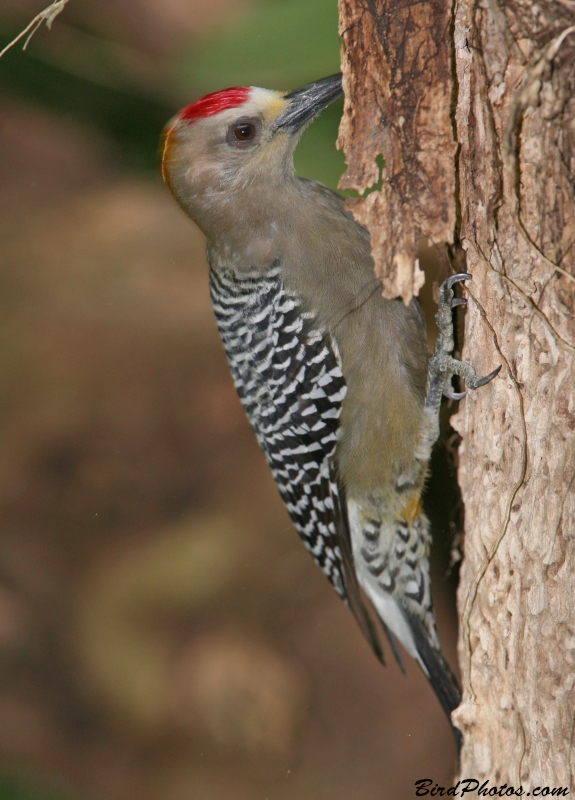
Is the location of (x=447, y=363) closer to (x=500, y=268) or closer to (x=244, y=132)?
(x=500, y=268)

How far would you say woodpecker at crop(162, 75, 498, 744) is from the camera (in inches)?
68.4

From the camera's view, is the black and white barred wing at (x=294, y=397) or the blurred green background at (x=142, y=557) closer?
the black and white barred wing at (x=294, y=397)

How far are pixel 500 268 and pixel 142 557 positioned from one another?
78.4 inches

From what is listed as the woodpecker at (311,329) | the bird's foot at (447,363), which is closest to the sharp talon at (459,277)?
the bird's foot at (447,363)

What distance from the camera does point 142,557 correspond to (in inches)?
110

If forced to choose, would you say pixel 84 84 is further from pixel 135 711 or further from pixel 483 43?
pixel 135 711

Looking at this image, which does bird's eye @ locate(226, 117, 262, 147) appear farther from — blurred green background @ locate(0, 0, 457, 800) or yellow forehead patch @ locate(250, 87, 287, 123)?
blurred green background @ locate(0, 0, 457, 800)

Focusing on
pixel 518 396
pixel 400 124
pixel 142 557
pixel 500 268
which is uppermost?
pixel 400 124

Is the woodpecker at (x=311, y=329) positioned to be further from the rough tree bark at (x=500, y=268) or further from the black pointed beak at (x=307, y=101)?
the rough tree bark at (x=500, y=268)

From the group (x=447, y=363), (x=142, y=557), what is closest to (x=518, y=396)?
(x=447, y=363)

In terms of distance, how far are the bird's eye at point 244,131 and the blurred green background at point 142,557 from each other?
78cm

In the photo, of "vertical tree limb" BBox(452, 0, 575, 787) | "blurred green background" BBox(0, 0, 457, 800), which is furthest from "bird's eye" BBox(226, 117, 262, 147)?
"blurred green background" BBox(0, 0, 457, 800)

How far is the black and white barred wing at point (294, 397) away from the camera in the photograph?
5.82 feet

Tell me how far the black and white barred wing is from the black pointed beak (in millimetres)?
383
